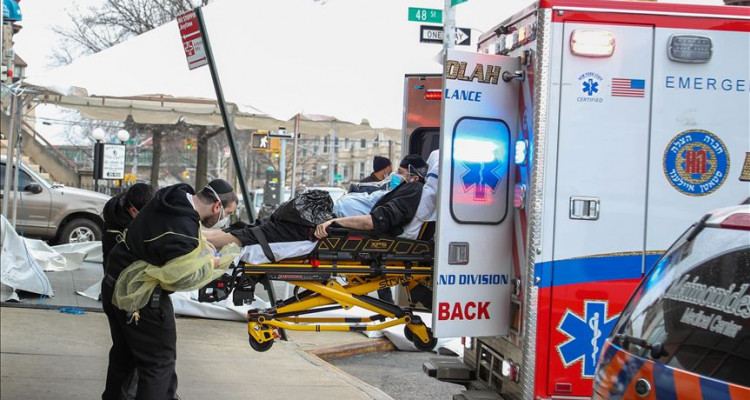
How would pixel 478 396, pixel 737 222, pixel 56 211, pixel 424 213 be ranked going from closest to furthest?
pixel 737 222 → pixel 478 396 → pixel 424 213 → pixel 56 211

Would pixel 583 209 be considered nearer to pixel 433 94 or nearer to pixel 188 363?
pixel 433 94

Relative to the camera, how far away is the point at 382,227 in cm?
588

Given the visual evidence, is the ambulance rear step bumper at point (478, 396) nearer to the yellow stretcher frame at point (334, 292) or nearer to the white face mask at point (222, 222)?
the yellow stretcher frame at point (334, 292)

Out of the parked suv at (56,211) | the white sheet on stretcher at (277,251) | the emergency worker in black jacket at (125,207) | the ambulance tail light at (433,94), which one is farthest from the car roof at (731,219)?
the parked suv at (56,211)

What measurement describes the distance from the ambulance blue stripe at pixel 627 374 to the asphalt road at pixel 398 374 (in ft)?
15.0

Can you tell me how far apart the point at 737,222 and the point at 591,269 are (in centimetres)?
194

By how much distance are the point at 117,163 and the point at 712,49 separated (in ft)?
57.8

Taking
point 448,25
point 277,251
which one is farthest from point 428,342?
point 448,25

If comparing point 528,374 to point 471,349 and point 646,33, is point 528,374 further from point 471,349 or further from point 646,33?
point 646,33

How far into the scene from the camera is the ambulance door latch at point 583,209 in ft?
16.1

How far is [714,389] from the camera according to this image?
2650 mm

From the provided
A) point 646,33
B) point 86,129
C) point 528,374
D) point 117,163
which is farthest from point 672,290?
point 86,129

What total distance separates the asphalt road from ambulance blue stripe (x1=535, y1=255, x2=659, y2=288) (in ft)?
9.62

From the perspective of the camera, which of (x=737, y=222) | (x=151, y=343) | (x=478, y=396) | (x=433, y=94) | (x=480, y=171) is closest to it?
(x=737, y=222)
